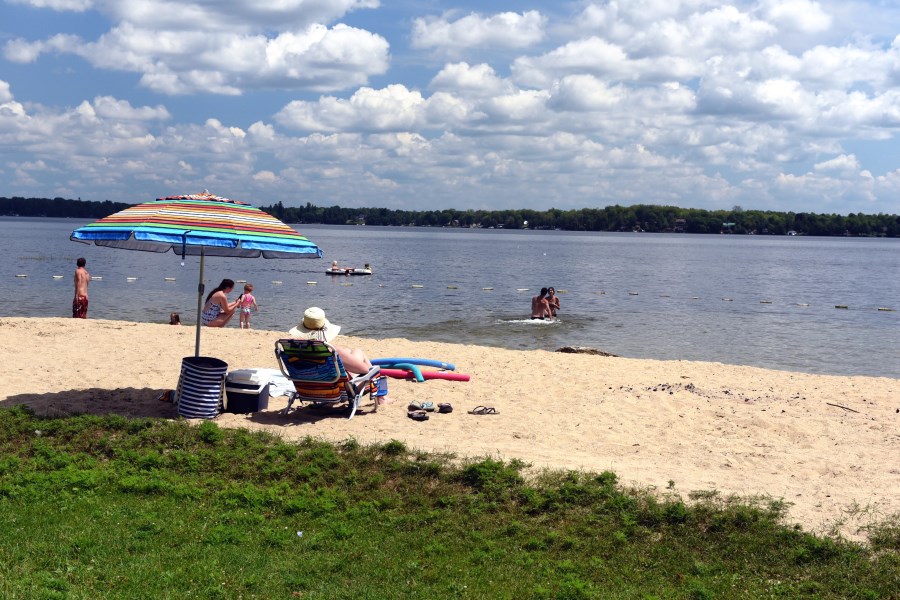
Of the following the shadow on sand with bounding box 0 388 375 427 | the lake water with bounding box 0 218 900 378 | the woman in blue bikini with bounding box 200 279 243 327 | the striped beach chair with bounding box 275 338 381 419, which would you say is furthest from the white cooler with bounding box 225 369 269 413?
the lake water with bounding box 0 218 900 378

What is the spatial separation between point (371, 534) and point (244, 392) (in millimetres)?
4139

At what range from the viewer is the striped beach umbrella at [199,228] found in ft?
28.2

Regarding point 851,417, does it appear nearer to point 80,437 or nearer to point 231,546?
point 231,546

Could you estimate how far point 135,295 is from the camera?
1391 inches

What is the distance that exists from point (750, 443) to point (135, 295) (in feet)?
101

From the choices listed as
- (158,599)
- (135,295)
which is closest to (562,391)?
(158,599)

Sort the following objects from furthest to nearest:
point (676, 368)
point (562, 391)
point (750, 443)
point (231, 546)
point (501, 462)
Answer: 1. point (676, 368)
2. point (562, 391)
3. point (750, 443)
4. point (501, 462)
5. point (231, 546)

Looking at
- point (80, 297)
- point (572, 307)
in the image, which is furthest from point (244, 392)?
point (572, 307)

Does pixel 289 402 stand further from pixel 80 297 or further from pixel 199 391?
pixel 80 297

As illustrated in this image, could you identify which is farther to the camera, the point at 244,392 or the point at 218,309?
the point at 218,309

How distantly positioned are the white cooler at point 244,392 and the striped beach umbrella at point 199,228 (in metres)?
1.19

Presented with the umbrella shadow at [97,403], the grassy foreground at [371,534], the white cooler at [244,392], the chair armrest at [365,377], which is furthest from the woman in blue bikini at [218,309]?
the grassy foreground at [371,534]

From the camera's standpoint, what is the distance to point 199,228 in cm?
875

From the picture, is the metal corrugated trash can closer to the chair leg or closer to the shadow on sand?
the shadow on sand
